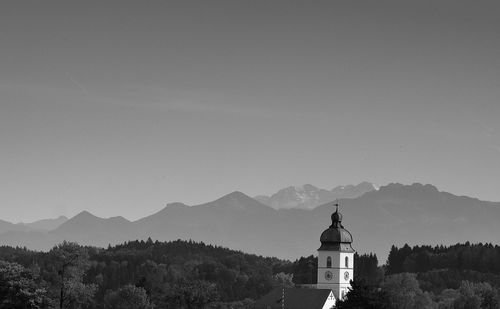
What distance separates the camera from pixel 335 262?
129500 millimetres

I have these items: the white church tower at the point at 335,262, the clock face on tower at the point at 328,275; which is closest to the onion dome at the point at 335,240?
the white church tower at the point at 335,262

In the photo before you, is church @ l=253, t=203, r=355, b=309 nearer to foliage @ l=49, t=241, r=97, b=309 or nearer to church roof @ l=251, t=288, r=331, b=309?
church roof @ l=251, t=288, r=331, b=309

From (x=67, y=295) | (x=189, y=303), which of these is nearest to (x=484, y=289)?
(x=189, y=303)

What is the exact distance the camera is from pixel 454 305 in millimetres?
143875

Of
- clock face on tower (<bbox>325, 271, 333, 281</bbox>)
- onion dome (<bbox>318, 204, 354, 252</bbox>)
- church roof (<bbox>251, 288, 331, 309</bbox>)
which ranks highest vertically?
onion dome (<bbox>318, 204, 354, 252</bbox>)

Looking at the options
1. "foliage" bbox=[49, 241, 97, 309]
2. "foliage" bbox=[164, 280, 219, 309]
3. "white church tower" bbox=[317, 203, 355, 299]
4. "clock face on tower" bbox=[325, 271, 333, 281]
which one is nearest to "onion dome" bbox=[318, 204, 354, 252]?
"white church tower" bbox=[317, 203, 355, 299]

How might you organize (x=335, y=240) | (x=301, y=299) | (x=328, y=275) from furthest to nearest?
(x=335, y=240), (x=328, y=275), (x=301, y=299)

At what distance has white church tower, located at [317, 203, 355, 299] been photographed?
129000mm

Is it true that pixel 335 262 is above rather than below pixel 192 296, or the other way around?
above

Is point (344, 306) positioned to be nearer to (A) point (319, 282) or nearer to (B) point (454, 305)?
(A) point (319, 282)

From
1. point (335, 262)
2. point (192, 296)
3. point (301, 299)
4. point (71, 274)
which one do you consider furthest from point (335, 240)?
point (71, 274)

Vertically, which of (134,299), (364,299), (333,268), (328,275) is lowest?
(364,299)

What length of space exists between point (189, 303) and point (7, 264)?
2157 cm

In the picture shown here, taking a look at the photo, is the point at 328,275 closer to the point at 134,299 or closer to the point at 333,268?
the point at 333,268
